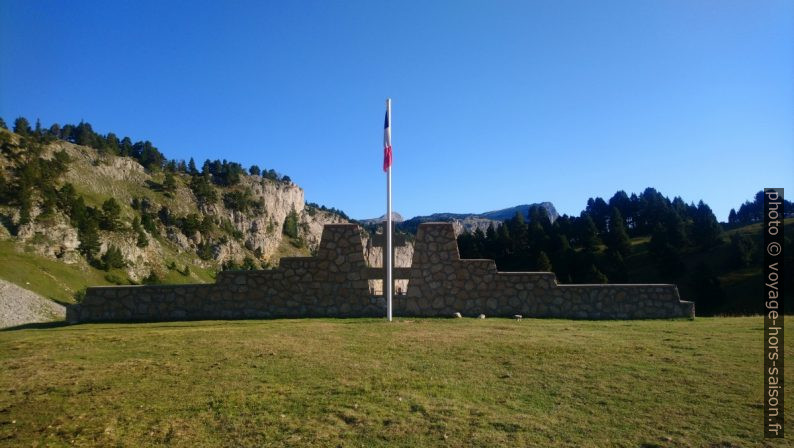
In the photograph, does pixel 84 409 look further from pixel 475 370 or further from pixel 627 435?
pixel 627 435

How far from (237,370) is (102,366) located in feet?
7.28

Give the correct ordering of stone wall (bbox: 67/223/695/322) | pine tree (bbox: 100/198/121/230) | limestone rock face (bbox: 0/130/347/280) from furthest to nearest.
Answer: pine tree (bbox: 100/198/121/230), limestone rock face (bbox: 0/130/347/280), stone wall (bbox: 67/223/695/322)

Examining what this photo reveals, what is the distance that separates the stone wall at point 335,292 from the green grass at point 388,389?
12.6 feet

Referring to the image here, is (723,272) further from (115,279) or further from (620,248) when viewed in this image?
(115,279)

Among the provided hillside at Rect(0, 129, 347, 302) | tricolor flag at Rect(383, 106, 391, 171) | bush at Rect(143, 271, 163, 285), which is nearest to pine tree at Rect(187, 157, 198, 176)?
hillside at Rect(0, 129, 347, 302)

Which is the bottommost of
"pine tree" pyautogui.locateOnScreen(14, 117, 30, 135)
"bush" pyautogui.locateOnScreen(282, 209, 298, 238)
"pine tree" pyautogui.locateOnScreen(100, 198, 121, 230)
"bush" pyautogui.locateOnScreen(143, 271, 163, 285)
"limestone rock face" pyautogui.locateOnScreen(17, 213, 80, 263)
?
"bush" pyautogui.locateOnScreen(143, 271, 163, 285)

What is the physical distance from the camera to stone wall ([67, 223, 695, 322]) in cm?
1440

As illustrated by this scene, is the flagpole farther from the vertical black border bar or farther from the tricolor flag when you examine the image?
the vertical black border bar

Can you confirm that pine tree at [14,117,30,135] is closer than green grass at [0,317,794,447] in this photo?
No

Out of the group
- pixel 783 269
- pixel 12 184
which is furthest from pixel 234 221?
pixel 783 269

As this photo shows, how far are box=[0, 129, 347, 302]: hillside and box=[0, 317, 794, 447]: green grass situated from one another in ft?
132

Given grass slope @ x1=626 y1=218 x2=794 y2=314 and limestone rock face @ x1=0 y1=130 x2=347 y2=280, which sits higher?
limestone rock face @ x1=0 y1=130 x2=347 y2=280

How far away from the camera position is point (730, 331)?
34.6 feet

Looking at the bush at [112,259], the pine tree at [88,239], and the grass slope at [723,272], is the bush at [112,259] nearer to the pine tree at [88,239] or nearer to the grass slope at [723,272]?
the pine tree at [88,239]
